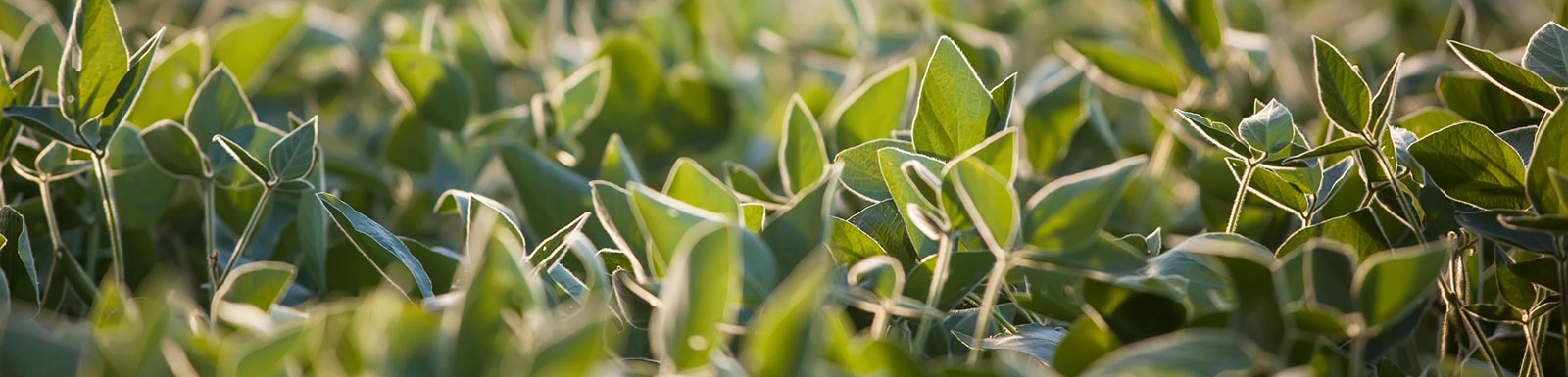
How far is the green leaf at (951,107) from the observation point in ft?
2.24

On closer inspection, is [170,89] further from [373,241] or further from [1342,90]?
[1342,90]

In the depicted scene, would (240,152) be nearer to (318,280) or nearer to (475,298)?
(318,280)

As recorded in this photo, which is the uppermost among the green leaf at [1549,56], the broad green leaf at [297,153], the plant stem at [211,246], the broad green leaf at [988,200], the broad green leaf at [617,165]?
the green leaf at [1549,56]

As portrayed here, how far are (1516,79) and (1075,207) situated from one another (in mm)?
357

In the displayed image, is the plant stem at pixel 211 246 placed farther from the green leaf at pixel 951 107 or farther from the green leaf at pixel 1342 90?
the green leaf at pixel 1342 90

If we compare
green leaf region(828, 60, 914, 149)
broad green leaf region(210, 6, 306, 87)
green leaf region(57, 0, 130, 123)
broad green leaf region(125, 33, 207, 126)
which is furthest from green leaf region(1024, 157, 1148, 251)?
broad green leaf region(210, 6, 306, 87)

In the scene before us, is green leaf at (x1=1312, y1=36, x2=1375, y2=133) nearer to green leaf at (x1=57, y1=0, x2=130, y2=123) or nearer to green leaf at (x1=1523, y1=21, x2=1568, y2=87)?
green leaf at (x1=1523, y1=21, x2=1568, y2=87)

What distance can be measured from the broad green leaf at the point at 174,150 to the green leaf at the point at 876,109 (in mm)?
442

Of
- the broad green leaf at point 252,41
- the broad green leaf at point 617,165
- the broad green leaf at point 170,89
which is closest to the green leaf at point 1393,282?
the broad green leaf at point 617,165

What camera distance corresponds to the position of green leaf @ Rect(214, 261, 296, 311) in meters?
0.59

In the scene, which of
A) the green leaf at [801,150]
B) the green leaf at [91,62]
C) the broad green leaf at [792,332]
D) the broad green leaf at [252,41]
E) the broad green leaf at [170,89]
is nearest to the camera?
the broad green leaf at [792,332]

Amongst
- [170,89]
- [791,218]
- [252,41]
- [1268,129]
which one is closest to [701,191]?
[791,218]

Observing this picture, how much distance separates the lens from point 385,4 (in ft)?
5.86

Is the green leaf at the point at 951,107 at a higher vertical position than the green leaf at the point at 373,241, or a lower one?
higher
